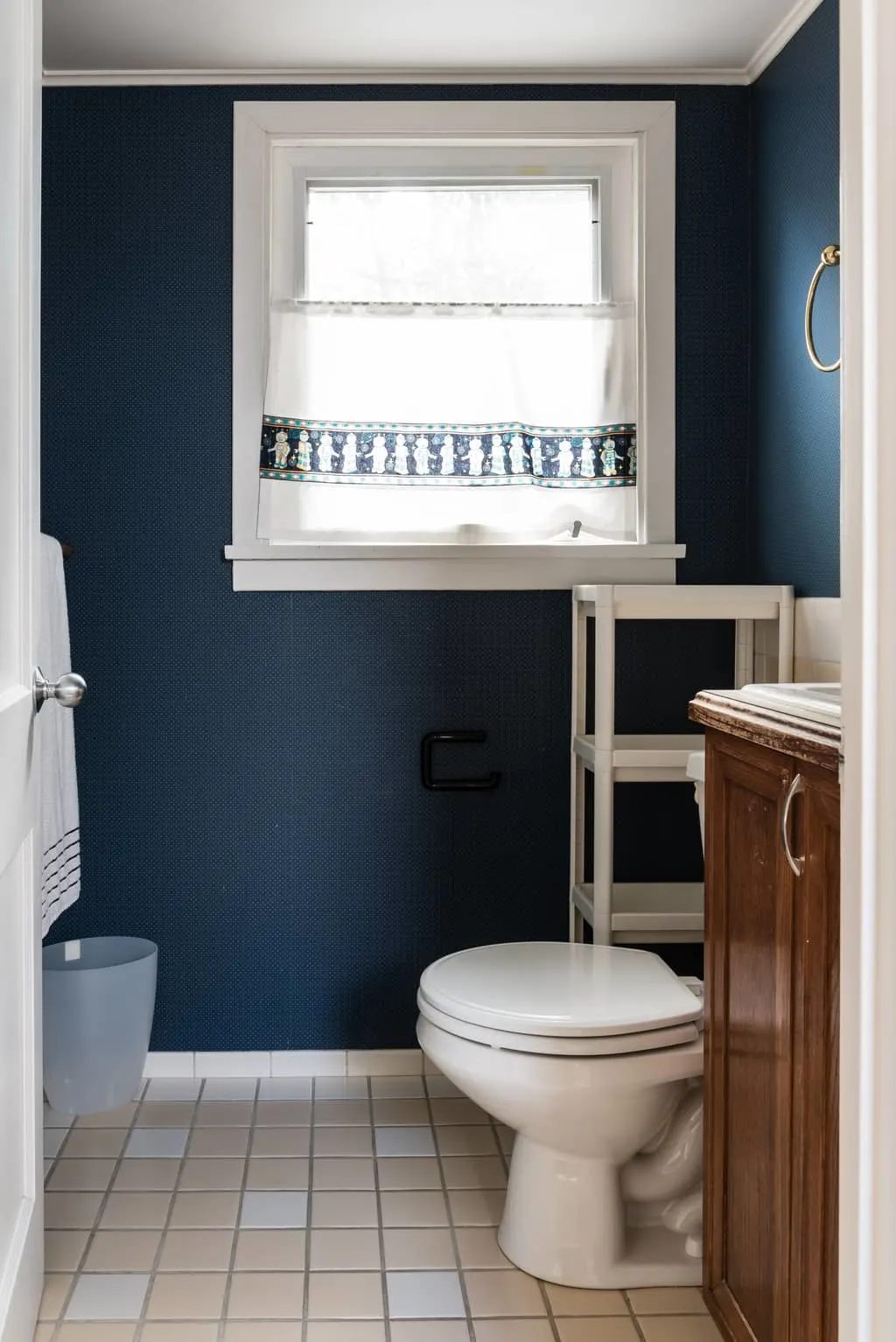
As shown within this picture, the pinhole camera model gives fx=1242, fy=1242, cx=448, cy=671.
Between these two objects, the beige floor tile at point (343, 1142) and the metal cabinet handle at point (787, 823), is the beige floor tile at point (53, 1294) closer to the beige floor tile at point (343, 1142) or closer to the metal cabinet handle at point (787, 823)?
the beige floor tile at point (343, 1142)

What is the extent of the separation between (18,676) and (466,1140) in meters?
1.42

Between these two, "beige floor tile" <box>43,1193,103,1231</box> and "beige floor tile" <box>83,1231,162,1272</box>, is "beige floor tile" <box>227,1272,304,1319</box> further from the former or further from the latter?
"beige floor tile" <box>43,1193,103,1231</box>

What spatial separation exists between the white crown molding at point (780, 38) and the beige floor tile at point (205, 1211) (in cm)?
248

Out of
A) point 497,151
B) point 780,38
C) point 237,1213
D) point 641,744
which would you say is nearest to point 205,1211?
point 237,1213

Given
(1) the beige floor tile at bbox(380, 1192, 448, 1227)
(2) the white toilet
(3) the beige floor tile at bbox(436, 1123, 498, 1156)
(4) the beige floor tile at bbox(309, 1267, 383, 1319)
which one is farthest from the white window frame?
(4) the beige floor tile at bbox(309, 1267, 383, 1319)

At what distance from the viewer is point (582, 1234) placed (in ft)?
6.42

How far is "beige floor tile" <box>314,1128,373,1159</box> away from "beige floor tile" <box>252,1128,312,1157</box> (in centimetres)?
2

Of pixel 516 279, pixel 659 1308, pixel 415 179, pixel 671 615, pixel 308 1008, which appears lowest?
pixel 659 1308

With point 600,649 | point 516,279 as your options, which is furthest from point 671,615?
point 516,279

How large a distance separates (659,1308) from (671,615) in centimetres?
128

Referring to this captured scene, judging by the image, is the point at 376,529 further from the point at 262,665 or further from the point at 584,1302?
the point at 584,1302

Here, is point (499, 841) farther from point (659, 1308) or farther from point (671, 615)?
point (659, 1308)

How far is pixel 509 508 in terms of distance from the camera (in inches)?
111

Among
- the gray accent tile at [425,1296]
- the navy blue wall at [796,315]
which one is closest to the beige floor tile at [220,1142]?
the gray accent tile at [425,1296]
